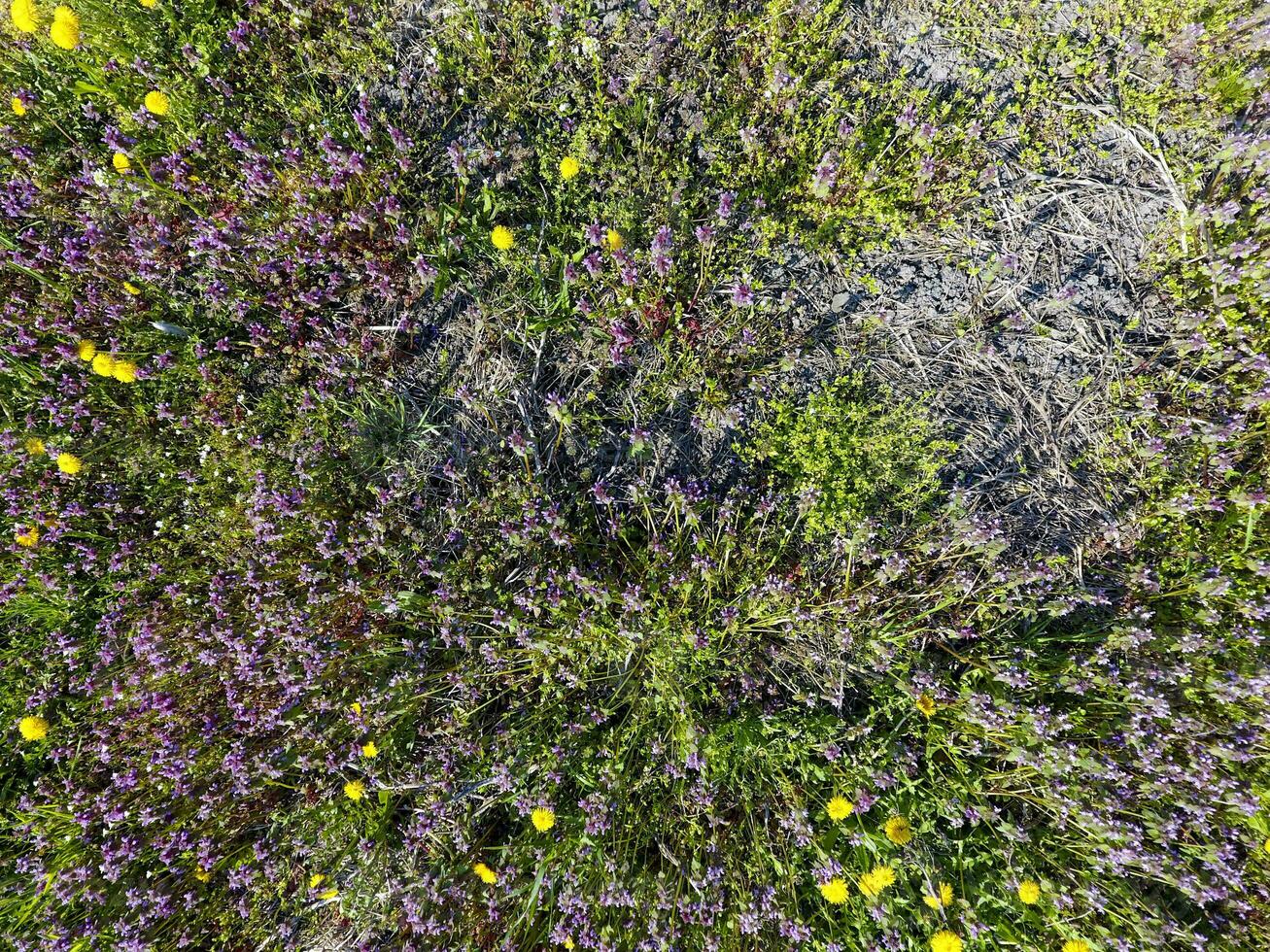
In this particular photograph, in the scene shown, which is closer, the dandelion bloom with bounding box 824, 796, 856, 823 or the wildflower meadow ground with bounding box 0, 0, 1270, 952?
the dandelion bloom with bounding box 824, 796, 856, 823

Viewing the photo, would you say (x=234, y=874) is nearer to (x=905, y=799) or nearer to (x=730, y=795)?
(x=730, y=795)

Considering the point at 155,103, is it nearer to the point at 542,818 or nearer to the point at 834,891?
the point at 542,818

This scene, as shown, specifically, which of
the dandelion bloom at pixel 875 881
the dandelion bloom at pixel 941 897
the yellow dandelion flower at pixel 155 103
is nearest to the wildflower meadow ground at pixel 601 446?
the yellow dandelion flower at pixel 155 103

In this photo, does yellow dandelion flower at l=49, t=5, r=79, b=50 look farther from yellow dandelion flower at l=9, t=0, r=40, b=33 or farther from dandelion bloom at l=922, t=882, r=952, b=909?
dandelion bloom at l=922, t=882, r=952, b=909

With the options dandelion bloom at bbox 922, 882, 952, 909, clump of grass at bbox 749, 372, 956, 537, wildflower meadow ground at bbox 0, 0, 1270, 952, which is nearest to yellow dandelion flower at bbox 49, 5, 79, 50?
wildflower meadow ground at bbox 0, 0, 1270, 952

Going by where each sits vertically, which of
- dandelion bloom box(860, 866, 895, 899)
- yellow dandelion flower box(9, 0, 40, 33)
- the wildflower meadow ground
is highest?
yellow dandelion flower box(9, 0, 40, 33)

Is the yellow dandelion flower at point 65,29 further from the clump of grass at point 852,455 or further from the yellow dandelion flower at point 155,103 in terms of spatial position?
the clump of grass at point 852,455

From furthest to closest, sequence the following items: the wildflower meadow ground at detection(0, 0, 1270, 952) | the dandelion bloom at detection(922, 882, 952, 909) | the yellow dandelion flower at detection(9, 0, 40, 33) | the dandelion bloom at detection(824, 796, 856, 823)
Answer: the yellow dandelion flower at detection(9, 0, 40, 33) → the wildflower meadow ground at detection(0, 0, 1270, 952) → the dandelion bloom at detection(824, 796, 856, 823) → the dandelion bloom at detection(922, 882, 952, 909)

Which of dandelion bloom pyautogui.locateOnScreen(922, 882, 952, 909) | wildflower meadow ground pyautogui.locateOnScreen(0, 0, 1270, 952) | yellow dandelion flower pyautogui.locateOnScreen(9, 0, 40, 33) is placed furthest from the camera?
yellow dandelion flower pyautogui.locateOnScreen(9, 0, 40, 33)
